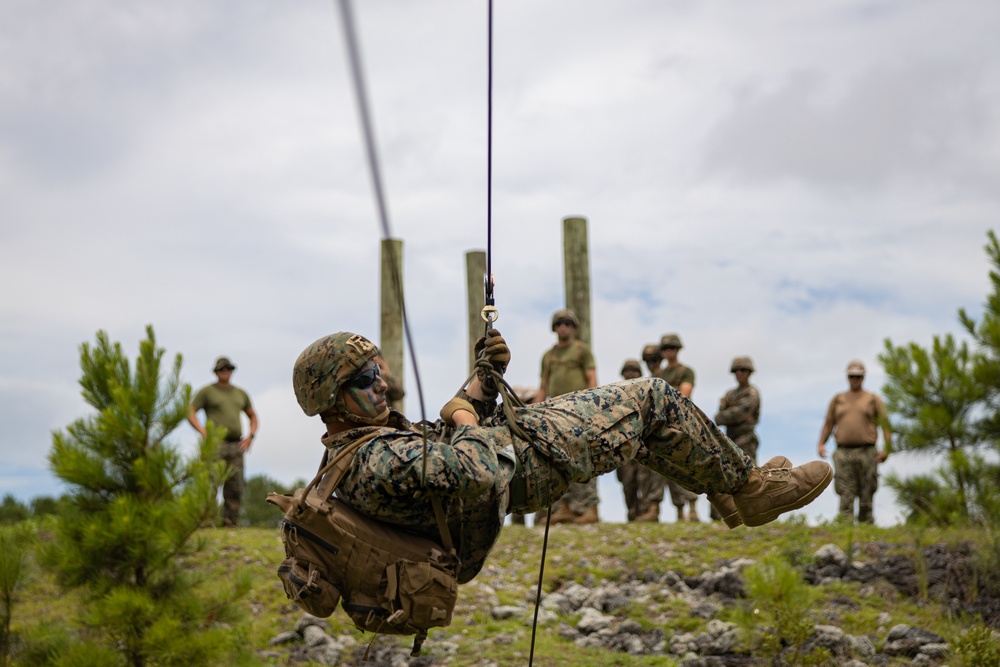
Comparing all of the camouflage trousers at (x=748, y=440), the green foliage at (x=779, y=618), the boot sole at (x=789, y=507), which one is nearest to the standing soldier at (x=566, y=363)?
the camouflage trousers at (x=748, y=440)

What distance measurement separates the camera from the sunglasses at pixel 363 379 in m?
5.33

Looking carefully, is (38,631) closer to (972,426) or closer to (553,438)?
(553,438)

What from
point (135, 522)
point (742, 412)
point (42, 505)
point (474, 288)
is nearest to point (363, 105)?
point (135, 522)

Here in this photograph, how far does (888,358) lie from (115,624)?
8.71 m

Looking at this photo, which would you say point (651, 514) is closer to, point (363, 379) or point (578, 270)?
point (578, 270)

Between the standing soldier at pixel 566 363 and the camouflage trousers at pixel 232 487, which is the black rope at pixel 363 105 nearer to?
the standing soldier at pixel 566 363

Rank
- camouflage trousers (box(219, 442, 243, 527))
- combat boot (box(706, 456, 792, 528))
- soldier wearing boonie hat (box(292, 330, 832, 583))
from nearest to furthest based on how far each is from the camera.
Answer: soldier wearing boonie hat (box(292, 330, 832, 583)), combat boot (box(706, 456, 792, 528)), camouflage trousers (box(219, 442, 243, 527))

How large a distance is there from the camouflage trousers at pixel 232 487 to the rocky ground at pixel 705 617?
2986 mm

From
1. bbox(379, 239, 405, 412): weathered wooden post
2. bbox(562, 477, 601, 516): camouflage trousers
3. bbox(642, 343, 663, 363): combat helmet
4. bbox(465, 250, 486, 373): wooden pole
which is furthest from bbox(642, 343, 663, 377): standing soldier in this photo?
bbox(379, 239, 405, 412): weathered wooden post

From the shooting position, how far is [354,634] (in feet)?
35.6

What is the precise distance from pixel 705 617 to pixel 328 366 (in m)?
5.95

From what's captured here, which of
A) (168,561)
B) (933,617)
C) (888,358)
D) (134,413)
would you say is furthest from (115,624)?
(888,358)

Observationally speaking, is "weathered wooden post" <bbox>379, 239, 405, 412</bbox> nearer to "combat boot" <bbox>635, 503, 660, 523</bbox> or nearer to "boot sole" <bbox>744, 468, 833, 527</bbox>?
"combat boot" <bbox>635, 503, 660, 523</bbox>

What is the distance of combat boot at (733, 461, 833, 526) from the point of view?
18.7 ft
